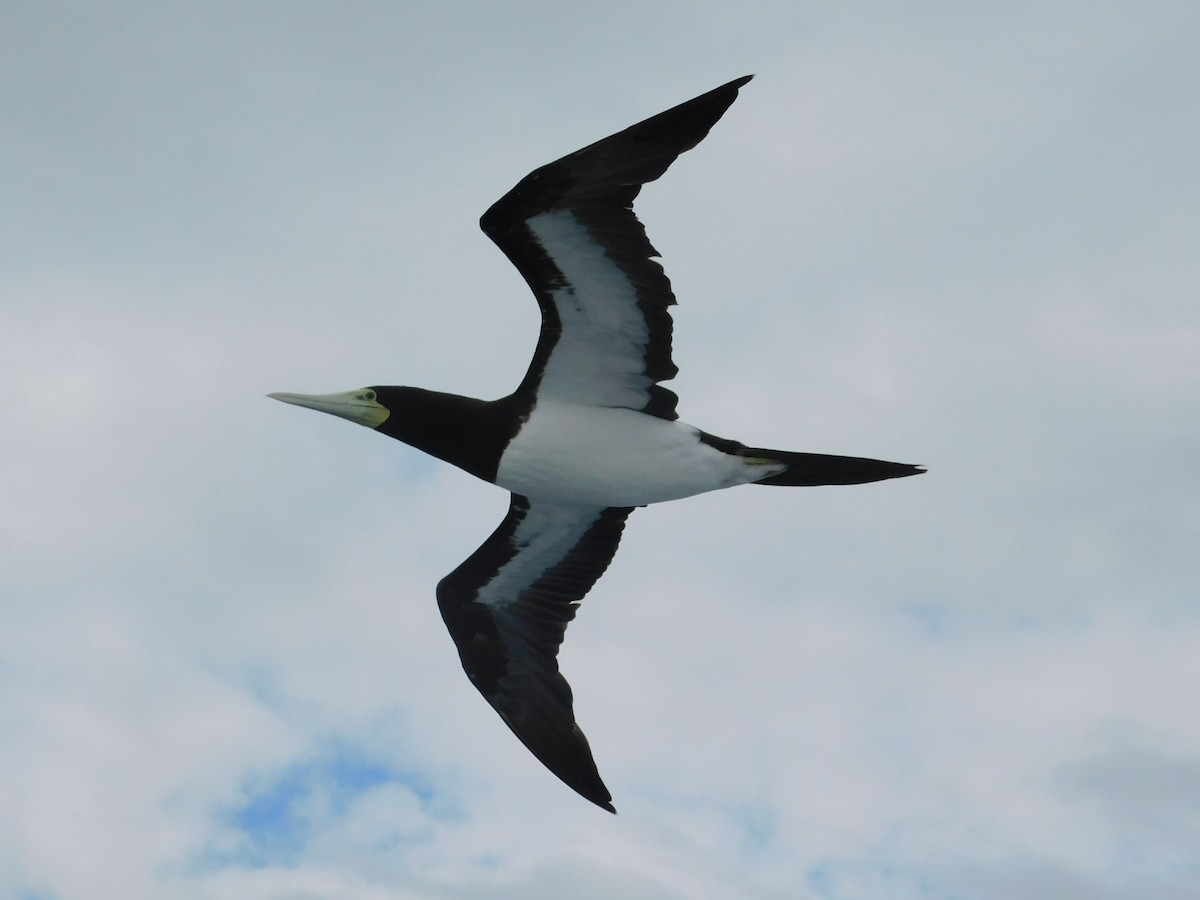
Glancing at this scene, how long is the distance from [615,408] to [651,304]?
1042 mm

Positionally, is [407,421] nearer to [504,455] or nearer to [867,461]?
[504,455]

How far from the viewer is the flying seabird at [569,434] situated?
9078 millimetres

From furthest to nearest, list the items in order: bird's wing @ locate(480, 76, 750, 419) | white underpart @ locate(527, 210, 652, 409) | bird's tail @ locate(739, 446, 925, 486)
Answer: bird's tail @ locate(739, 446, 925, 486) → white underpart @ locate(527, 210, 652, 409) → bird's wing @ locate(480, 76, 750, 419)

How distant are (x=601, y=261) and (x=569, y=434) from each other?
149 cm

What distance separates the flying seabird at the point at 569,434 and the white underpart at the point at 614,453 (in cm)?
1

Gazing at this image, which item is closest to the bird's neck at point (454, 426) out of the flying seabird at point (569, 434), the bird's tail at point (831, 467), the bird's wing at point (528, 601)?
the flying seabird at point (569, 434)

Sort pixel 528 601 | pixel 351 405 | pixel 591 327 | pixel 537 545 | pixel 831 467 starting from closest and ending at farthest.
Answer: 1. pixel 591 327
2. pixel 831 467
3. pixel 351 405
4. pixel 537 545
5. pixel 528 601

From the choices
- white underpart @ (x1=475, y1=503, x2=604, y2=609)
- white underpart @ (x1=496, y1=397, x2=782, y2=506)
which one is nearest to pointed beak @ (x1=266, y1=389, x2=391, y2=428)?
white underpart @ (x1=496, y1=397, x2=782, y2=506)

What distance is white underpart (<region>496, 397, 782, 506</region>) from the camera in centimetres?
1025

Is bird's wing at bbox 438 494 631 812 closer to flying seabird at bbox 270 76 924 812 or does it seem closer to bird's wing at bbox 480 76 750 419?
flying seabird at bbox 270 76 924 812

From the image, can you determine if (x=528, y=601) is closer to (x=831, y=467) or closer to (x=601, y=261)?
(x=831, y=467)

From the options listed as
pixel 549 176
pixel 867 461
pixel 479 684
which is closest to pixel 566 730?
pixel 479 684

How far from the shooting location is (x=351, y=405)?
35.2 ft

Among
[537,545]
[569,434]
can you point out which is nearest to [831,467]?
[569,434]
